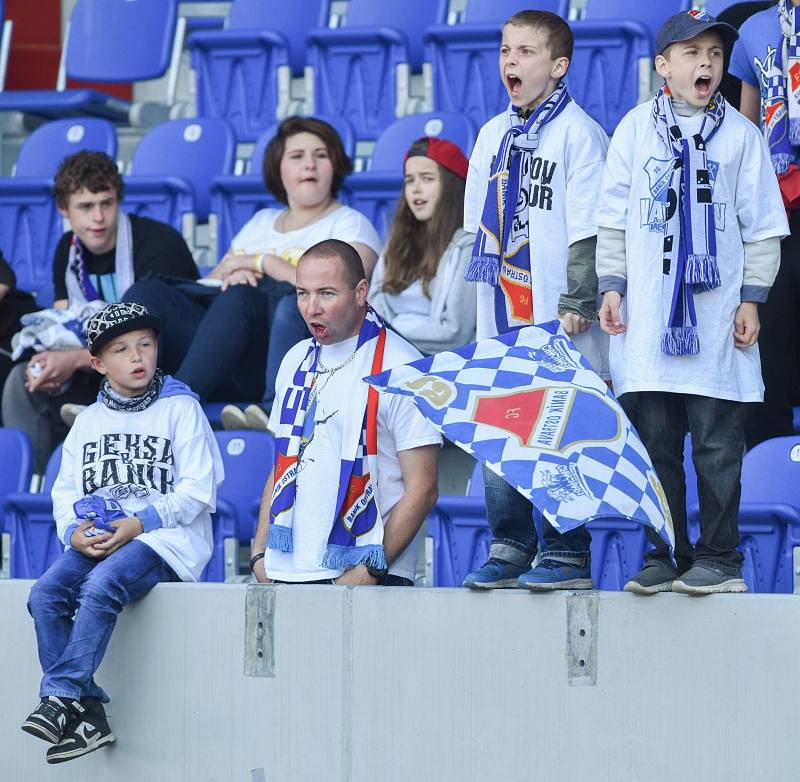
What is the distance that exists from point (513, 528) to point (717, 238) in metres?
0.82

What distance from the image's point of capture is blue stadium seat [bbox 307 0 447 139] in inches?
267

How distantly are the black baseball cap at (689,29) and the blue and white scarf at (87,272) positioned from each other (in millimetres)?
2531

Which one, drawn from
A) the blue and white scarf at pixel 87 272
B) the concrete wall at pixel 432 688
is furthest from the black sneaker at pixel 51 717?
the blue and white scarf at pixel 87 272

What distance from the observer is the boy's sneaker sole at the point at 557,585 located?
371cm

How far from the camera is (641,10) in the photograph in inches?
264

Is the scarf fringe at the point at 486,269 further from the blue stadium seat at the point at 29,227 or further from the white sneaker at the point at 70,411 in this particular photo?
the blue stadium seat at the point at 29,227

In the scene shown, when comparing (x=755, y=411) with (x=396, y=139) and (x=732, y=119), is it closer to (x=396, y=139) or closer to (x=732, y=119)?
(x=732, y=119)

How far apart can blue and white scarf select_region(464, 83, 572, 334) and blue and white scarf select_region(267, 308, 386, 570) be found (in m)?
0.33

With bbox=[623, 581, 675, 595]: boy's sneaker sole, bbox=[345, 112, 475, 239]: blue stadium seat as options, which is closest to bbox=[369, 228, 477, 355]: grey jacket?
bbox=[345, 112, 475, 239]: blue stadium seat

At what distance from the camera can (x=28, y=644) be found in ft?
14.0

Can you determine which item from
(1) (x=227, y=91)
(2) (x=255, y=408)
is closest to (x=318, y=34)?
(1) (x=227, y=91)

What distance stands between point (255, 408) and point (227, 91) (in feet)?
8.19

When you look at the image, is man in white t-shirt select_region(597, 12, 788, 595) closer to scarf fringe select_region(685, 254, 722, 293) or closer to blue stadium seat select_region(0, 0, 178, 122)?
scarf fringe select_region(685, 254, 722, 293)

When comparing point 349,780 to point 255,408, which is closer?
point 349,780
